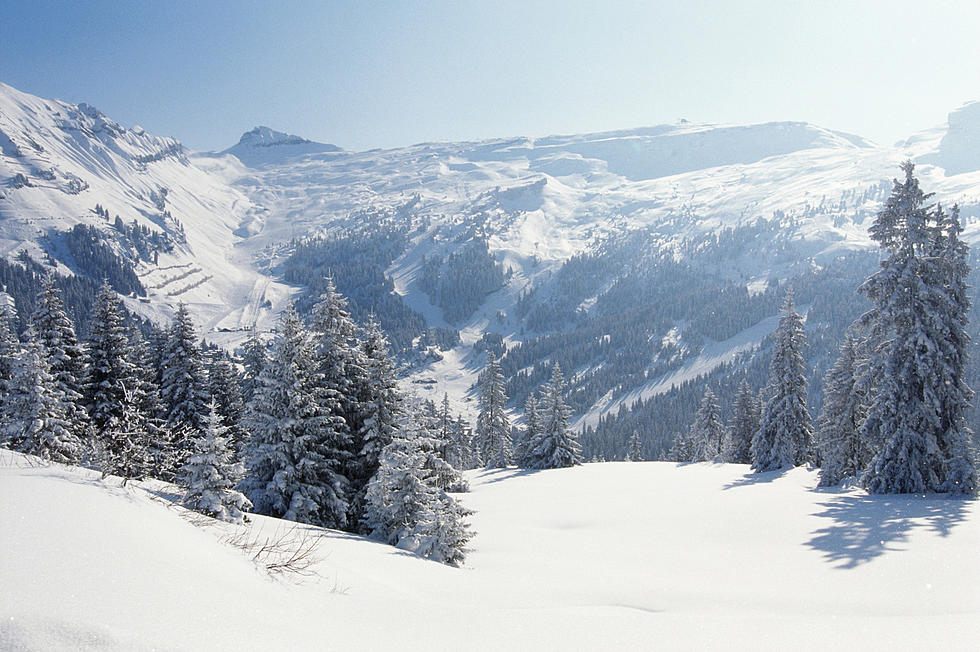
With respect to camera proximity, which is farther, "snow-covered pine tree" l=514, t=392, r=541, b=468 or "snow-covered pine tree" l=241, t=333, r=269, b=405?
"snow-covered pine tree" l=514, t=392, r=541, b=468

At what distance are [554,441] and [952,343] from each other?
26.5m

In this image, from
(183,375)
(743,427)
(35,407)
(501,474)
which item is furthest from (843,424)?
(35,407)

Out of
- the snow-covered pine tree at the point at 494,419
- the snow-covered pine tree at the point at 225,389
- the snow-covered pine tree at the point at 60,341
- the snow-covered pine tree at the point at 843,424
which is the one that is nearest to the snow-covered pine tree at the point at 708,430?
the snow-covered pine tree at the point at 494,419

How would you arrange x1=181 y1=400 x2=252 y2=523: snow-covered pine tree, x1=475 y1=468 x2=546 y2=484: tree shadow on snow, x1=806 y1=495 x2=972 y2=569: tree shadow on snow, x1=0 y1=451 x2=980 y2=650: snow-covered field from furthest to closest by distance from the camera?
x1=475 y1=468 x2=546 y2=484: tree shadow on snow
x1=806 y1=495 x2=972 y2=569: tree shadow on snow
x1=181 y1=400 x2=252 y2=523: snow-covered pine tree
x1=0 y1=451 x2=980 y2=650: snow-covered field

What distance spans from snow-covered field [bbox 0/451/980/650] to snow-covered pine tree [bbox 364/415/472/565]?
1053 millimetres

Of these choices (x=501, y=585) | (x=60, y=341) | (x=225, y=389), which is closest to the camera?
(x=501, y=585)

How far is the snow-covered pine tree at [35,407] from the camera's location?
17.1 m

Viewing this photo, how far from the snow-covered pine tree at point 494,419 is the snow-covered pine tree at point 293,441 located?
3120 centimetres

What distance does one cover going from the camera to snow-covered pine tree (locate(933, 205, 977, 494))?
15383 mm

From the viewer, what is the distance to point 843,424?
26.2 meters

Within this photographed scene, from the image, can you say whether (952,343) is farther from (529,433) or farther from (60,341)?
(60,341)

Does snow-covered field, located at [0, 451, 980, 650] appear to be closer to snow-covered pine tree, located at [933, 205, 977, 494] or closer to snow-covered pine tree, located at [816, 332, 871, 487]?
snow-covered pine tree, located at [933, 205, 977, 494]

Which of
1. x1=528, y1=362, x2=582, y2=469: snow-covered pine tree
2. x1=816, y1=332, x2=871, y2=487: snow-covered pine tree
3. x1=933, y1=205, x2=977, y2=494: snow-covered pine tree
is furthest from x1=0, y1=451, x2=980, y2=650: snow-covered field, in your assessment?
x1=528, y1=362, x2=582, y2=469: snow-covered pine tree

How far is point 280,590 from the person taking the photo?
4.40 metres
